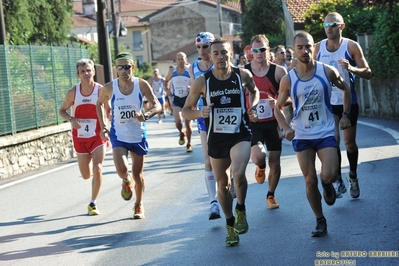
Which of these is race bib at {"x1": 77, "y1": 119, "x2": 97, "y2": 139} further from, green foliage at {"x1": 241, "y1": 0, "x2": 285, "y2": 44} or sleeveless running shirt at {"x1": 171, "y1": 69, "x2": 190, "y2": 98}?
green foliage at {"x1": 241, "y1": 0, "x2": 285, "y2": 44}

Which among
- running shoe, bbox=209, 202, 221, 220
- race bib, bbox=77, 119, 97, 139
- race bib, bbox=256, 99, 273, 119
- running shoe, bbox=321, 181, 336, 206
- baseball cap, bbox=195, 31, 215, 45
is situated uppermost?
baseball cap, bbox=195, 31, 215, 45

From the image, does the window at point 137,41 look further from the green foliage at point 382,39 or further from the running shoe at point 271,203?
the running shoe at point 271,203

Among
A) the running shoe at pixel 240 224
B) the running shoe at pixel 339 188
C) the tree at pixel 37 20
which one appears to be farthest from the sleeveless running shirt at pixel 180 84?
the tree at pixel 37 20

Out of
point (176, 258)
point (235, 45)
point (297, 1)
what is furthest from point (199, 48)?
point (235, 45)

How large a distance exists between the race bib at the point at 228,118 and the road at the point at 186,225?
1112mm

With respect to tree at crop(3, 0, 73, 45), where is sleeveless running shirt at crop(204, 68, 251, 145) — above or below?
below

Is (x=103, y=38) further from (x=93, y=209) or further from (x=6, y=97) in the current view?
(x=93, y=209)

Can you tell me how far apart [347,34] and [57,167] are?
62.3ft

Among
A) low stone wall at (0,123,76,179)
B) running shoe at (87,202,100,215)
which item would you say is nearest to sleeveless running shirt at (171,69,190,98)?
low stone wall at (0,123,76,179)

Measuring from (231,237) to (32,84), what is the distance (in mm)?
11081

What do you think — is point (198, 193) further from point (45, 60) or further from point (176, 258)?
point (45, 60)

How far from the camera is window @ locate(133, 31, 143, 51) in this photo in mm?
105312

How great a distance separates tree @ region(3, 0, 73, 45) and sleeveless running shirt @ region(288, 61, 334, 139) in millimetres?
21847

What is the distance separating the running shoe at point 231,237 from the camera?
27.3 ft
